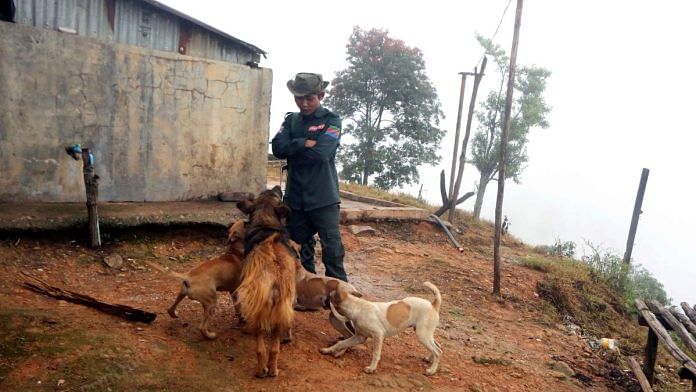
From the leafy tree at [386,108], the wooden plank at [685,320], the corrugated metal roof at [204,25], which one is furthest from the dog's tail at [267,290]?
the leafy tree at [386,108]

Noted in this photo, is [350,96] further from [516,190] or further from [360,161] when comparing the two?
[516,190]

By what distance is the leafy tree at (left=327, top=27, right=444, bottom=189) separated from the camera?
74.5ft

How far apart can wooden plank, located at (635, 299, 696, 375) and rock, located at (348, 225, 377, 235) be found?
5.02m

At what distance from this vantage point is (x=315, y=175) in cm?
482

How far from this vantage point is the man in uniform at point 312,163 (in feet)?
15.3

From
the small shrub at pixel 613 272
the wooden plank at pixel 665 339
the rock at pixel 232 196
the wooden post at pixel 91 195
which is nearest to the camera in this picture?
the wooden plank at pixel 665 339

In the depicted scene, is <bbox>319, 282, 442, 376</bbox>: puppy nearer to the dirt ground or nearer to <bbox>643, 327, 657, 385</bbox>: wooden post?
the dirt ground

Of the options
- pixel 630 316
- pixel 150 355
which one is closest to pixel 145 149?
pixel 150 355

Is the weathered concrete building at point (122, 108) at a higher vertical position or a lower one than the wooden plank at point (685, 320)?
higher

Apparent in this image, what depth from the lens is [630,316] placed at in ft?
30.3

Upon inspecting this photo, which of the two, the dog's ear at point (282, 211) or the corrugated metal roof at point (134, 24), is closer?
the dog's ear at point (282, 211)

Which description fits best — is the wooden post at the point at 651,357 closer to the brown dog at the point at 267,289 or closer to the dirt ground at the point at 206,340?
the dirt ground at the point at 206,340

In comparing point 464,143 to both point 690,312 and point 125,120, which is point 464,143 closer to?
point 690,312

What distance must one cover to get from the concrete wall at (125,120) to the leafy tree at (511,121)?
16430 mm
